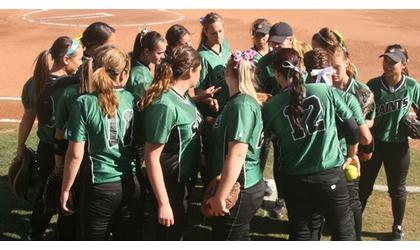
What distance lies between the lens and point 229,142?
411 centimetres

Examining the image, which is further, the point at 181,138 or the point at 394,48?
the point at 394,48

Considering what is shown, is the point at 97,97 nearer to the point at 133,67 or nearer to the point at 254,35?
the point at 133,67

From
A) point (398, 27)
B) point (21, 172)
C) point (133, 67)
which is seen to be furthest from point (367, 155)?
point (398, 27)

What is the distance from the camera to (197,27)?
19984 millimetres

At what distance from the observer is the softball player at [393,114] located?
566 centimetres

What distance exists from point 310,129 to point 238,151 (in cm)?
57

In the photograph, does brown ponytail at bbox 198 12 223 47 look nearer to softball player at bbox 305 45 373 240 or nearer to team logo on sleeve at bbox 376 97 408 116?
softball player at bbox 305 45 373 240

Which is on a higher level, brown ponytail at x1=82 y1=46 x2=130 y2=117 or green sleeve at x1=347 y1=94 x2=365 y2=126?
brown ponytail at x1=82 y1=46 x2=130 y2=117

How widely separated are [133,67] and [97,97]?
1384 millimetres

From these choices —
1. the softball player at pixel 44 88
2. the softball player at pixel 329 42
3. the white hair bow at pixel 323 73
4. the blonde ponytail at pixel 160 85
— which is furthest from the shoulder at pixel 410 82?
the softball player at pixel 44 88

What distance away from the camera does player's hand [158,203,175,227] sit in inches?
169

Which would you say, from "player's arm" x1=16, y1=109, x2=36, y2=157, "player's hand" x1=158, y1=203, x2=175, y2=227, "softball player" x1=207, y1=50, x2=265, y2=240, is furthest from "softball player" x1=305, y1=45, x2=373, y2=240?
"player's arm" x1=16, y1=109, x2=36, y2=157

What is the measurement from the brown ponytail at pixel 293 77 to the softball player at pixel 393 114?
1629mm

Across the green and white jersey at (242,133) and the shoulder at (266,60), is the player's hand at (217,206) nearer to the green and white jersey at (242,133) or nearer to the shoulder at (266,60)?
the green and white jersey at (242,133)
